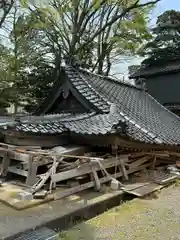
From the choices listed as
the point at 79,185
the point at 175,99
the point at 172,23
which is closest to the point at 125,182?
the point at 79,185

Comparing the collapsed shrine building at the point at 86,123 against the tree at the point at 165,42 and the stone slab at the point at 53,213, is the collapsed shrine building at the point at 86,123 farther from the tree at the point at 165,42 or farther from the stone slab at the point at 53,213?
the tree at the point at 165,42

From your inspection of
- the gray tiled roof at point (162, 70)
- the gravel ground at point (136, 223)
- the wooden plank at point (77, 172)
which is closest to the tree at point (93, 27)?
the gray tiled roof at point (162, 70)

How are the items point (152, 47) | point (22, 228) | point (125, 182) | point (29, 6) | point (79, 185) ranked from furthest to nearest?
1. point (152, 47)
2. point (29, 6)
3. point (125, 182)
4. point (79, 185)
5. point (22, 228)

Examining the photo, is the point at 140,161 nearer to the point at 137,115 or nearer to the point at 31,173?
the point at 137,115

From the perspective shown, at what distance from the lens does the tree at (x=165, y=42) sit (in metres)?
23.9

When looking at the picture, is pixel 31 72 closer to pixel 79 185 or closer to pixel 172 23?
pixel 172 23

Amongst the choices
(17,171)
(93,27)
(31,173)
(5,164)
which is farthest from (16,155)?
(93,27)

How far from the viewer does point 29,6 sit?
61.3ft

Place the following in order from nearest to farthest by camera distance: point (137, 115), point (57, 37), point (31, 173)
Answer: point (31, 173)
point (137, 115)
point (57, 37)

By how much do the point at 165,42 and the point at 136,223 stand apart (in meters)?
23.7

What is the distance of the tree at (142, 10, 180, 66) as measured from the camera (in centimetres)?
2388

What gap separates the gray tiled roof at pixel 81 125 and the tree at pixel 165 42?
18.6 metres

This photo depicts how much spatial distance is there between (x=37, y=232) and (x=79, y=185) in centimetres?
178

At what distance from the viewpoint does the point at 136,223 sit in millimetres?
3963
